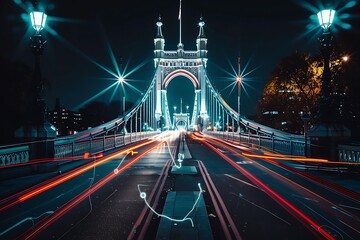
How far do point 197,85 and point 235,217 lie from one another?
97742mm

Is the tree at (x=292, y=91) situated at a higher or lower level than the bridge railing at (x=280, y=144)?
higher

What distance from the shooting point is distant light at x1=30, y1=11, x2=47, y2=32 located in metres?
12.2

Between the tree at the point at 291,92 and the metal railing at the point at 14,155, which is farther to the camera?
the tree at the point at 291,92

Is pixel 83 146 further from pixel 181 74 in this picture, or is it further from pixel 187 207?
pixel 181 74

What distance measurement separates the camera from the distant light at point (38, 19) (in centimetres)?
1224

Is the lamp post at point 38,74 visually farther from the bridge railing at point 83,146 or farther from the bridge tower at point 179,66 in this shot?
the bridge tower at point 179,66

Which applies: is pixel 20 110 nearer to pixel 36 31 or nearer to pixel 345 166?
pixel 36 31

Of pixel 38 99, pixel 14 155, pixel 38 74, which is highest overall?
pixel 38 74

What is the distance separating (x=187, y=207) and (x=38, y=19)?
350 inches

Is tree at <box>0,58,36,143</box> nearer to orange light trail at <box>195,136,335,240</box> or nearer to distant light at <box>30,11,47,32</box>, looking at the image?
distant light at <box>30,11,47,32</box>

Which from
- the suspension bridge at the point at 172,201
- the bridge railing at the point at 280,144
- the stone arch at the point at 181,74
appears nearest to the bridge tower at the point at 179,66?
the stone arch at the point at 181,74

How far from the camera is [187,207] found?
725cm

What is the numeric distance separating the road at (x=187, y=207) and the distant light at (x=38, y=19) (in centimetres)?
534

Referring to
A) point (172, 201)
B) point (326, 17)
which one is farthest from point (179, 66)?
point (172, 201)
